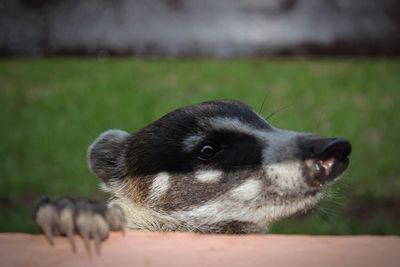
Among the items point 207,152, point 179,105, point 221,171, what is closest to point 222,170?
point 221,171

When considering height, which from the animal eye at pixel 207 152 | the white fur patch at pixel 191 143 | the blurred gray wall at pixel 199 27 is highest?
the white fur patch at pixel 191 143

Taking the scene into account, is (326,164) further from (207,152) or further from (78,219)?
(78,219)

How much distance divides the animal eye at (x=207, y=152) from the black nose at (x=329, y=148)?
0.55 m

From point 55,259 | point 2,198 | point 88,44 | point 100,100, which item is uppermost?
point 55,259

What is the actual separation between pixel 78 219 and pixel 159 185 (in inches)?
51.9

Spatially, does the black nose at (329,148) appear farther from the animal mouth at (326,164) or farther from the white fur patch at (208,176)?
the white fur patch at (208,176)

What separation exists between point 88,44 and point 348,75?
128 inches

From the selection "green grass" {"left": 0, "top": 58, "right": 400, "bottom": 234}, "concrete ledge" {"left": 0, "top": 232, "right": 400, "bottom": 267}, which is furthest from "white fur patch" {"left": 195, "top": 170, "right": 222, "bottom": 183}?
"green grass" {"left": 0, "top": 58, "right": 400, "bottom": 234}

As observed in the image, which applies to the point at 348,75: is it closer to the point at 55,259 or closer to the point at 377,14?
the point at 377,14

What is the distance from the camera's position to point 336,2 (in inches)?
377

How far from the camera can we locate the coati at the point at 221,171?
12.1ft

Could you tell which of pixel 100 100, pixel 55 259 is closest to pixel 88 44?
pixel 100 100

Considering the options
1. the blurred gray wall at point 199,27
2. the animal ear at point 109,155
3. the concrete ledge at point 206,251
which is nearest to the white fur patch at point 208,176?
the animal ear at point 109,155

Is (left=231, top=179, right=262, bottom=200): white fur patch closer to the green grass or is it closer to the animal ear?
the animal ear
